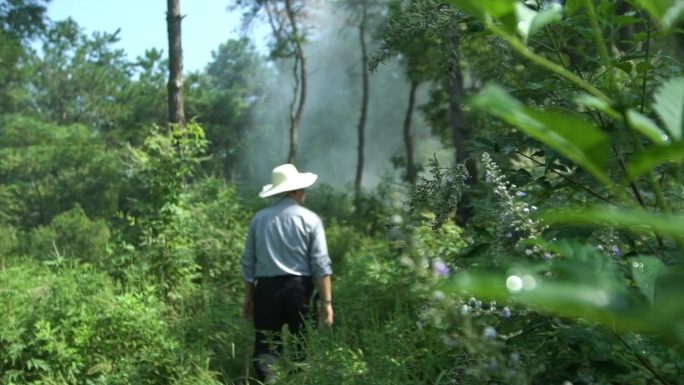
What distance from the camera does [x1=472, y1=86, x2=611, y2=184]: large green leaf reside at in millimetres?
613

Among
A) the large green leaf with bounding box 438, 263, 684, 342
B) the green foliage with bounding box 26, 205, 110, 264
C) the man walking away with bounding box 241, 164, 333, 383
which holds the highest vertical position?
the large green leaf with bounding box 438, 263, 684, 342

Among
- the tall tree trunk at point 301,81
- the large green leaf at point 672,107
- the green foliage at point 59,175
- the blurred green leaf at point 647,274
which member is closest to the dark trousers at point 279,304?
the blurred green leaf at point 647,274

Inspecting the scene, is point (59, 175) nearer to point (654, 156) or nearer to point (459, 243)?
point (459, 243)

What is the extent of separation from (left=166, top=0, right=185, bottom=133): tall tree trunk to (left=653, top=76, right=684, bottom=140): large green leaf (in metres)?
12.8

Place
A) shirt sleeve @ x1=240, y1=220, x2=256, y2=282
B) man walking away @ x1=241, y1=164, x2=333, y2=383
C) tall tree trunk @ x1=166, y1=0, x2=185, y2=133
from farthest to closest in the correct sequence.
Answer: tall tree trunk @ x1=166, y1=0, x2=185, y2=133, shirt sleeve @ x1=240, y1=220, x2=256, y2=282, man walking away @ x1=241, y1=164, x2=333, y2=383

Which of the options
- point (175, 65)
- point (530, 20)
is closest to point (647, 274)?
point (530, 20)

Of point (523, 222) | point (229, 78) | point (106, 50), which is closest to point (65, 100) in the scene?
point (106, 50)

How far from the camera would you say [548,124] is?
63 cm

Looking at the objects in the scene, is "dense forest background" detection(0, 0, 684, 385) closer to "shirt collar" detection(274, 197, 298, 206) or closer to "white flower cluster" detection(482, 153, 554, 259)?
"white flower cluster" detection(482, 153, 554, 259)

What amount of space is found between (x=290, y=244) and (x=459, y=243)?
1.31 m

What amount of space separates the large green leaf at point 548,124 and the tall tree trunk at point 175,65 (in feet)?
41.9

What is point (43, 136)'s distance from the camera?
34219 mm

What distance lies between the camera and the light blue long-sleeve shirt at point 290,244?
20.4 feet

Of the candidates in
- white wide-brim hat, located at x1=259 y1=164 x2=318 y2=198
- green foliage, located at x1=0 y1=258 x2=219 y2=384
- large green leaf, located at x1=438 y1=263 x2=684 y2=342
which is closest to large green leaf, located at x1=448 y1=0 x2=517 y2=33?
large green leaf, located at x1=438 y1=263 x2=684 y2=342
